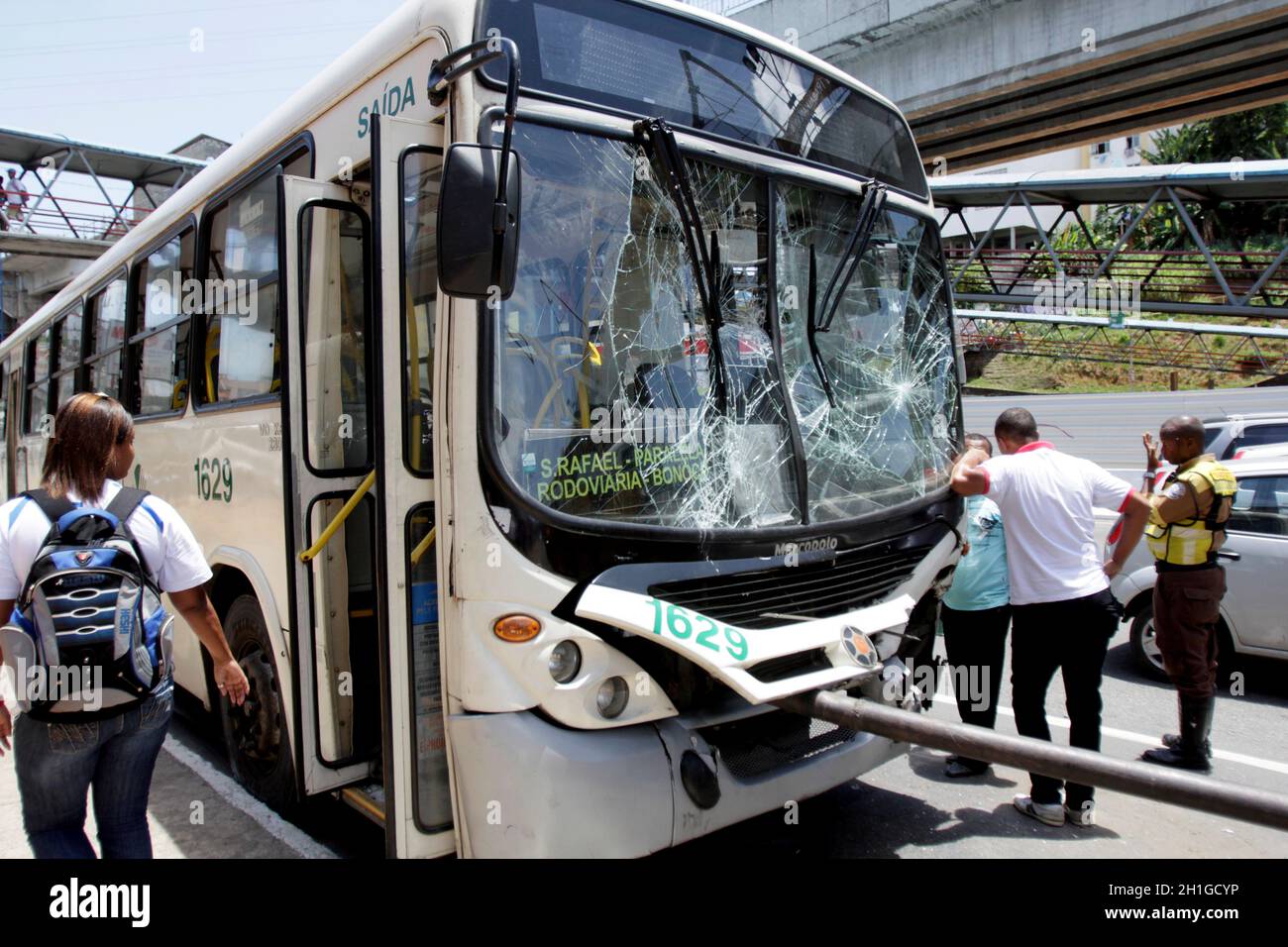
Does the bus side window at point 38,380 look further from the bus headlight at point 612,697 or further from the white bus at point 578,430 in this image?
the bus headlight at point 612,697

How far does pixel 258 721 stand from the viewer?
4445 millimetres

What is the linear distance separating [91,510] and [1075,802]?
4.30 metres

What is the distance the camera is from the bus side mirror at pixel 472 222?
2.71 metres

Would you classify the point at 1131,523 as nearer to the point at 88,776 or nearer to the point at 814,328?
the point at 814,328

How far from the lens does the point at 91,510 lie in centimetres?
285

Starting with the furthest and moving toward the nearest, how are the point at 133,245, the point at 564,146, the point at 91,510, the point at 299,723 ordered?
the point at 133,245, the point at 299,723, the point at 564,146, the point at 91,510

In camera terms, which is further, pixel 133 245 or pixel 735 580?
pixel 133 245

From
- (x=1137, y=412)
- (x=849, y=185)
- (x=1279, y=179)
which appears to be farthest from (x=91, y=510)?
(x=1279, y=179)

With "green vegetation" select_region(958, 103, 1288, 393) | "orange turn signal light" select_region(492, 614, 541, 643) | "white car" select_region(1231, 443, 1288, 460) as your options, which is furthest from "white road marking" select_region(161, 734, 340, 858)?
"green vegetation" select_region(958, 103, 1288, 393)

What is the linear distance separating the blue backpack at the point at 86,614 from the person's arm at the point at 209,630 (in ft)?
0.46

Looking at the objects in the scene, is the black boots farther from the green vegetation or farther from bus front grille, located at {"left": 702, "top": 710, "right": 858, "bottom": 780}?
the green vegetation

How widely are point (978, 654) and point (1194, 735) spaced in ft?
3.95
